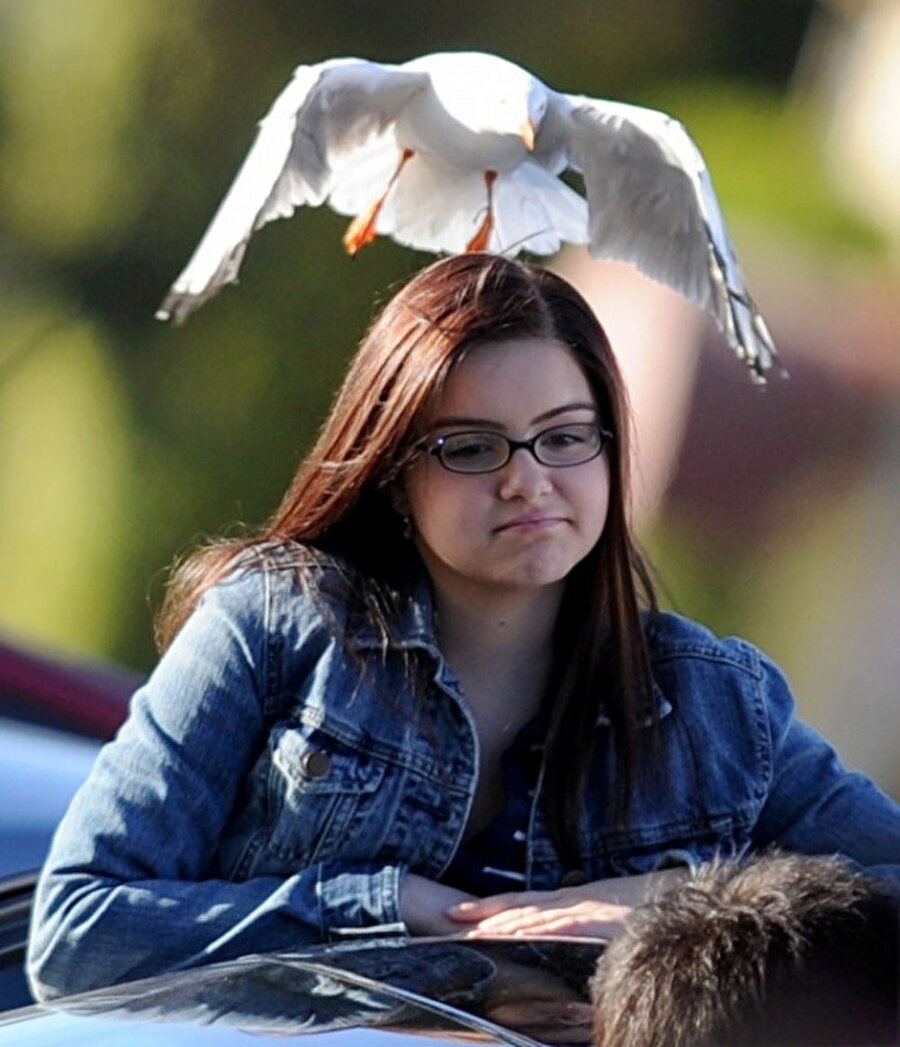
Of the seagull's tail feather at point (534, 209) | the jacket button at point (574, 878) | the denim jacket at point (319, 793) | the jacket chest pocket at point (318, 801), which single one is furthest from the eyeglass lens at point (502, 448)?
the seagull's tail feather at point (534, 209)

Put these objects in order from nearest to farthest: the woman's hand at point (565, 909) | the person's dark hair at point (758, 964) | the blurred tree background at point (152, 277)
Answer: the person's dark hair at point (758, 964)
the woman's hand at point (565, 909)
the blurred tree background at point (152, 277)

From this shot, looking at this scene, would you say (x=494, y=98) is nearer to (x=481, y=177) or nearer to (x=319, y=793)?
(x=481, y=177)

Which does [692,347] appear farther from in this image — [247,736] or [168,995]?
[168,995]

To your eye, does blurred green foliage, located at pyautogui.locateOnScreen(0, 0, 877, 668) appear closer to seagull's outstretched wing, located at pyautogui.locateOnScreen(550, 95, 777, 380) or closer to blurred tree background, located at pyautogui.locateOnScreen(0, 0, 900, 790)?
blurred tree background, located at pyautogui.locateOnScreen(0, 0, 900, 790)

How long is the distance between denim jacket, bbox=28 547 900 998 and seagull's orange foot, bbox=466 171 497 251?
798 mm

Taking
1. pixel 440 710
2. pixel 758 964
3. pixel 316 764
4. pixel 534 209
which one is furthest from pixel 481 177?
pixel 758 964

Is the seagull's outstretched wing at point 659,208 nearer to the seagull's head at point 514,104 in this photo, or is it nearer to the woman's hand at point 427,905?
the seagull's head at point 514,104

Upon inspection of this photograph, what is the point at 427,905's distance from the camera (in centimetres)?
210

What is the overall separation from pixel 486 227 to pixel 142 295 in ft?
12.0

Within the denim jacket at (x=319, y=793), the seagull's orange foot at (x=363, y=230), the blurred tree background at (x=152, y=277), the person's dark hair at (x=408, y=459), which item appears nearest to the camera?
the denim jacket at (x=319, y=793)

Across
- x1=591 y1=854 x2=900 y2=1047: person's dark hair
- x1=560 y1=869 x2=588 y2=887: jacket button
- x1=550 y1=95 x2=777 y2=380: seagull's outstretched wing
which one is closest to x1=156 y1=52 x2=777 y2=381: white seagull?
x1=550 y1=95 x2=777 y2=380: seagull's outstretched wing

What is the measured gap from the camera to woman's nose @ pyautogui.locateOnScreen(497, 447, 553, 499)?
2.17 m

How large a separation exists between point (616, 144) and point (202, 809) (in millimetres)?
1165

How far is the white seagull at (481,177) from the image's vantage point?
2795mm
